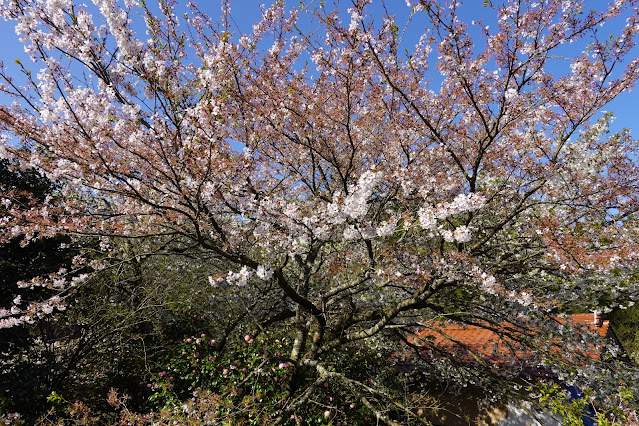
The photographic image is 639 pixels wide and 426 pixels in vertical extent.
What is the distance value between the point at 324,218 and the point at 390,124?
103 inches

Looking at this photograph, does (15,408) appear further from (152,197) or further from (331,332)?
(331,332)

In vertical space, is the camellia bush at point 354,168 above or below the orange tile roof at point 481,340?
above

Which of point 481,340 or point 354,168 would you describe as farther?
point 481,340

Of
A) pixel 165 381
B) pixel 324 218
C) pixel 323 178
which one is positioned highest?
pixel 323 178

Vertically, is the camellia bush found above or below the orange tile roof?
above

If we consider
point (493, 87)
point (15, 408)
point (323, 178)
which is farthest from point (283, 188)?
point (15, 408)

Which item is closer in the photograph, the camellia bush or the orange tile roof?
the camellia bush

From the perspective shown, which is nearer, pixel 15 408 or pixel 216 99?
pixel 216 99

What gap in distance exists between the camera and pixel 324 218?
4234mm

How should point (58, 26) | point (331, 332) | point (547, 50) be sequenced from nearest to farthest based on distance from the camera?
point (58, 26) → point (547, 50) → point (331, 332)

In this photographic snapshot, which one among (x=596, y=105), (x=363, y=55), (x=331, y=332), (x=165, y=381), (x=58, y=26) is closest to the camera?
(x=58, y=26)

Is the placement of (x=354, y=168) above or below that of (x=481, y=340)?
above

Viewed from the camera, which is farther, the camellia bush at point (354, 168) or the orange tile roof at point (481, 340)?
the orange tile roof at point (481, 340)

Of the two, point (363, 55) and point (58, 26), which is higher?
point (363, 55)
